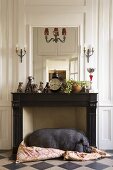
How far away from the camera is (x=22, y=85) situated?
4898 millimetres

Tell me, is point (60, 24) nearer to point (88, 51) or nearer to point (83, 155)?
point (88, 51)

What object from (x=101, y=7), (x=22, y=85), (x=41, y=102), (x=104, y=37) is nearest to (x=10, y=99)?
(x=22, y=85)

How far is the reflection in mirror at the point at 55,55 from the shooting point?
4914 millimetres

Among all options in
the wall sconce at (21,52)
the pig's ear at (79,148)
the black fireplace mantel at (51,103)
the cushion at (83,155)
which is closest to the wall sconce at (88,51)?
the black fireplace mantel at (51,103)

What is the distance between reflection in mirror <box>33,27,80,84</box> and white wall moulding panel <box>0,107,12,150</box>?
838mm

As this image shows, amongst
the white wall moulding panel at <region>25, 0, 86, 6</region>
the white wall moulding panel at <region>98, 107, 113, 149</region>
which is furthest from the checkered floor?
the white wall moulding panel at <region>25, 0, 86, 6</region>

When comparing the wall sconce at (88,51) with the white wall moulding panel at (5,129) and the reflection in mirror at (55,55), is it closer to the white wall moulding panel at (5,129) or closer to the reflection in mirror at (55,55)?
the reflection in mirror at (55,55)

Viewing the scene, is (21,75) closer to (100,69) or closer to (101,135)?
(100,69)

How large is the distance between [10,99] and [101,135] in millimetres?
1776

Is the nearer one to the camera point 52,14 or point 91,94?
point 91,94

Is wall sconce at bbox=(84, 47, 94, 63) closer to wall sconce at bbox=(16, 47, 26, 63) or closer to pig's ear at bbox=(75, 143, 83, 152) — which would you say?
wall sconce at bbox=(16, 47, 26, 63)

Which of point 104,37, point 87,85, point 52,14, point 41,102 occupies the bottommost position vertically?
point 41,102

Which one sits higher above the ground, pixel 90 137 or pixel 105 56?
pixel 105 56

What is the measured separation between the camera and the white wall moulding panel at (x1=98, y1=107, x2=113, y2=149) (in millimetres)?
4930
